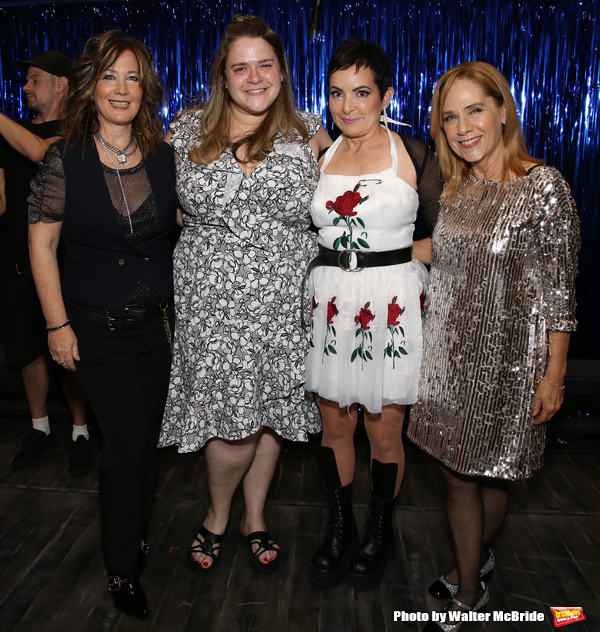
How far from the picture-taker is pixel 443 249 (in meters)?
1.72

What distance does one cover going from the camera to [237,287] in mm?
1897

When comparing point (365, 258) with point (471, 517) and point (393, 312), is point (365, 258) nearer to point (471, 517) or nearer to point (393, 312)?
point (393, 312)

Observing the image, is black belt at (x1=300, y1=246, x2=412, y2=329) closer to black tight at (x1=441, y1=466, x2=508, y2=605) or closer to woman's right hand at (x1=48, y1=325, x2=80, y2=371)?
black tight at (x1=441, y1=466, x2=508, y2=605)

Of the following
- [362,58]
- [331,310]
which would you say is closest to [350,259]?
[331,310]

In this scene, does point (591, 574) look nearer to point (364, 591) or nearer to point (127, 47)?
point (364, 591)

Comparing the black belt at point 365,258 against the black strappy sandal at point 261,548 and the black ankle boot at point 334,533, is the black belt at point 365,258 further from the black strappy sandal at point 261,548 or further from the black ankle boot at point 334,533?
the black strappy sandal at point 261,548

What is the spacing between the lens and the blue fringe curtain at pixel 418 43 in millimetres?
2773

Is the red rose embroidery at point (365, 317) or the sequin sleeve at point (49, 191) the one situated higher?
the sequin sleeve at point (49, 191)

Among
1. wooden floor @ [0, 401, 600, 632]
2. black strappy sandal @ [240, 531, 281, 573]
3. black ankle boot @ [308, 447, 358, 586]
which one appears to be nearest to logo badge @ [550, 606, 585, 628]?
wooden floor @ [0, 401, 600, 632]

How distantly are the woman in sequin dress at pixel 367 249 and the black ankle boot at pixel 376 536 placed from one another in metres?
0.21

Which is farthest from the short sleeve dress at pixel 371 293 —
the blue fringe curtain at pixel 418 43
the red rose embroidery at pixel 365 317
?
the blue fringe curtain at pixel 418 43

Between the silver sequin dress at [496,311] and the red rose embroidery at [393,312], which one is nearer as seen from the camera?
the silver sequin dress at [496,311]

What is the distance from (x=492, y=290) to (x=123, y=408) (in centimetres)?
111

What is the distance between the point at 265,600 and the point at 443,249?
125 centimetres
